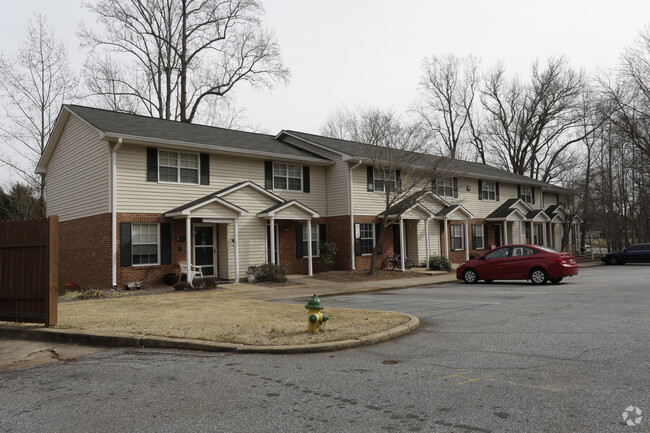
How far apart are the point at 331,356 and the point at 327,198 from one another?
17.6m

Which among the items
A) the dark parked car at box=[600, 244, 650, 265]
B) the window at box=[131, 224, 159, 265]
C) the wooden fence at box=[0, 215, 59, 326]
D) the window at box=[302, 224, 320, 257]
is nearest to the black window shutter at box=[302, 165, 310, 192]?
the window at box=[302, 224, 320, 257]

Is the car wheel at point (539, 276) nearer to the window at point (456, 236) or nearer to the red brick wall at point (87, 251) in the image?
the window at point (456, 236)

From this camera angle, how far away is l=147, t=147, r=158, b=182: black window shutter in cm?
1780

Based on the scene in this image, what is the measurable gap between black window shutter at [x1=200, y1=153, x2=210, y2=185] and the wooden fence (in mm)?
10259

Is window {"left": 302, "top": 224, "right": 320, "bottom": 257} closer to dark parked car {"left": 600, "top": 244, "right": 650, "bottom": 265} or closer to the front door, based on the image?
the front door

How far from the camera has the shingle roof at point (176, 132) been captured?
17.8 metres

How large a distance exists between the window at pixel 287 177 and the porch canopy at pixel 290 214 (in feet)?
6.16

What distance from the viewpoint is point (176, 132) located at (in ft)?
64.7

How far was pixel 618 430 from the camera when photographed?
3770 millimetres

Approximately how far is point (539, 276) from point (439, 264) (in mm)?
8200

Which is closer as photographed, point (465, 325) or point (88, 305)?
point (465, 325)

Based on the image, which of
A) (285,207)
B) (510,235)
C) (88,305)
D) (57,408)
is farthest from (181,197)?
(510,235)

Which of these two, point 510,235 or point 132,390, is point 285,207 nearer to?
point 132,390

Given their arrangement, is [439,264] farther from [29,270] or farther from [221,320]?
[29,270]
